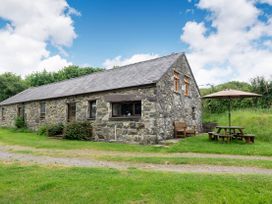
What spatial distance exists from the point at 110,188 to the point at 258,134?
455 inches

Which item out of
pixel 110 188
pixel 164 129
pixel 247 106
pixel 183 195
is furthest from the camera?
pixel 247 106

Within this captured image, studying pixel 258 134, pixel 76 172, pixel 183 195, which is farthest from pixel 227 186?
pixel 258 134

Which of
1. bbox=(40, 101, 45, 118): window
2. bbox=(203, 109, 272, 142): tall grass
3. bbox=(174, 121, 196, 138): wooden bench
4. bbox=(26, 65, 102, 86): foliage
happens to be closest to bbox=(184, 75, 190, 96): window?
bbox=(174, 121, 196, 138): wooden bench

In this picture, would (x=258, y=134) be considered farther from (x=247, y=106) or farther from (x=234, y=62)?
(x=234, y=62)

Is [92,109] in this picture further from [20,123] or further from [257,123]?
[257,123]

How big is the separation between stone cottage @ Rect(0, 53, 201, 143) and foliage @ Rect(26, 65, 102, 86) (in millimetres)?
22634

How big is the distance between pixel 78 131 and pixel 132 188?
1079 cm

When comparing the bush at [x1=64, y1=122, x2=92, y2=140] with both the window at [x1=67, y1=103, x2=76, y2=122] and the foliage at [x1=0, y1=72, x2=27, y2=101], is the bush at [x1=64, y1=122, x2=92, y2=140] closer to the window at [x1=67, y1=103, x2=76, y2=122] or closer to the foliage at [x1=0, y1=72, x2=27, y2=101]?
the window at [x1=67, y1=103, x2=76, y2=122]

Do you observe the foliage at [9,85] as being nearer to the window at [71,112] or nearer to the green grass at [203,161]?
the window at [71,112]

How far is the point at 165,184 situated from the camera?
480cm

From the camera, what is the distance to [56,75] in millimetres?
41344

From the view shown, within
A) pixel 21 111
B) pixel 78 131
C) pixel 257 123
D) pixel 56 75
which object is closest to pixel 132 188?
pixel 78 131

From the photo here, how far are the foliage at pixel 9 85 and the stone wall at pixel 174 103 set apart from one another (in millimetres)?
33526

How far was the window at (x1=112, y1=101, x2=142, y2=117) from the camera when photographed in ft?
43.9
